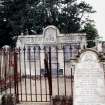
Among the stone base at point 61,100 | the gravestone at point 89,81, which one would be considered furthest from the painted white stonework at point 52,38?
the gravestone at point 89,81

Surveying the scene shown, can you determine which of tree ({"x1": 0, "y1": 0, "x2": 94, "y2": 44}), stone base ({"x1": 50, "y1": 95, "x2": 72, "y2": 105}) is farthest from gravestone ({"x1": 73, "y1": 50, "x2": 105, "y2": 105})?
tree ({"x1": 0, "y1": 0, "x2": 94, "y2": 44})

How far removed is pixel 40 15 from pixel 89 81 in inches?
1079

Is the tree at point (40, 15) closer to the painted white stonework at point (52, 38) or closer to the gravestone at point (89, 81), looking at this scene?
the painted white stonework at point (52, 38)

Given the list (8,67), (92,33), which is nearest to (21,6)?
(92,33)

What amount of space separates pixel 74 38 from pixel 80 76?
13213mm

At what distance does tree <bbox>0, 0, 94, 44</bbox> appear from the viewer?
1451 inches

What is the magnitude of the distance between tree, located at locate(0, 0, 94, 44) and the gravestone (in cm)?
2602

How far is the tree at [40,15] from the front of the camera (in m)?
36.8

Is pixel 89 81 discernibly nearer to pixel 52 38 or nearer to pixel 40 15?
pixel 52 38

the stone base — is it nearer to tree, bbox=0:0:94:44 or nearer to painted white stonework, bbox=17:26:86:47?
painted white stonework, bbox=17:26:86:47

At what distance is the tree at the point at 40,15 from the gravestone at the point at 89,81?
26.0 m

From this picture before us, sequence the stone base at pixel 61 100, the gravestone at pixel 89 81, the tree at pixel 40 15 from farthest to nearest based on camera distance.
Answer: the tree at pixel 40 15 → the stone base at pixel 61 100 → the gravestone at pixel 89 81

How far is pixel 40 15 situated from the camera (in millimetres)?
37250

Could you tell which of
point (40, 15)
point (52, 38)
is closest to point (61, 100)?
point (52, 38)
